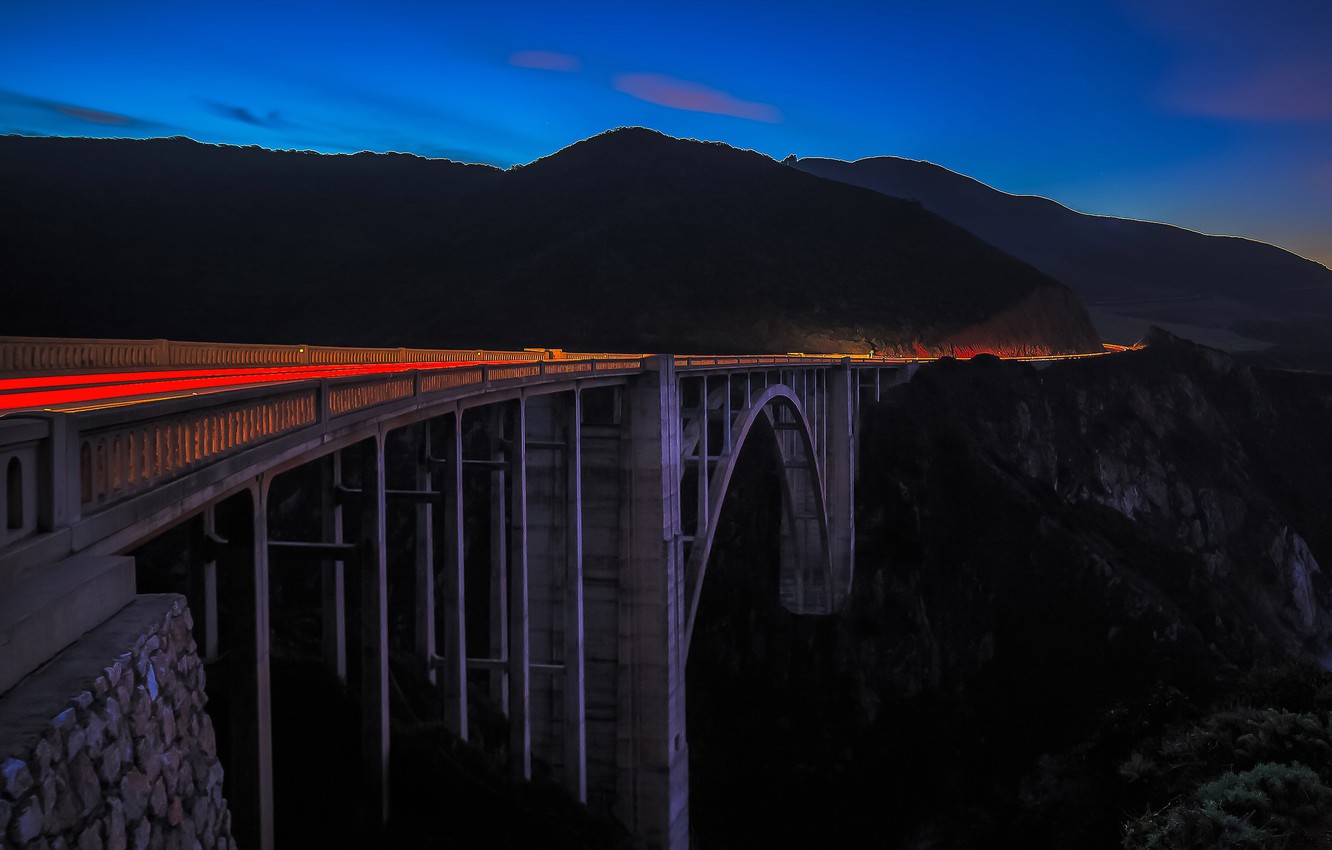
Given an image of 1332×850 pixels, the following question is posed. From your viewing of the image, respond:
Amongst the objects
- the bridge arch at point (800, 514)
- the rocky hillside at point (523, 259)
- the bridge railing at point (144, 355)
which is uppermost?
the rocky hillside at point (523, 259)

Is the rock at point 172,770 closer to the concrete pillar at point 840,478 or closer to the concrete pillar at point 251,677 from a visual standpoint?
the concrete pillar at point 251,677

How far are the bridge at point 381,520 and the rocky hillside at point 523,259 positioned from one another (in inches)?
2948

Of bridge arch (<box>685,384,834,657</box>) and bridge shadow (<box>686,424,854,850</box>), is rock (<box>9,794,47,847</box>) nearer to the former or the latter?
bridge arch (<box>685,384,834,657</box>)

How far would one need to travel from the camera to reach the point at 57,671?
4.14 m

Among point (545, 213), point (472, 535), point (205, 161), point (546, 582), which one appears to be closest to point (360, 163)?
point (205, 161)

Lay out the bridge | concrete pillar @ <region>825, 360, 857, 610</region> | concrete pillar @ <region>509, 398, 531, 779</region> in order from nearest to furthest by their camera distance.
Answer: the bridge < concrete pillar @ <region>509, 398, 531, 779</region> < concrete pillar @ <region>825, 360, 857, 610</region>

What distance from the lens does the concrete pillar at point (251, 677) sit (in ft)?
24.9

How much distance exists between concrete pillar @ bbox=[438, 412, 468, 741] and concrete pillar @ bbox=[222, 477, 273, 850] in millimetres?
5422

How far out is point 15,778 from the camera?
3.29 m

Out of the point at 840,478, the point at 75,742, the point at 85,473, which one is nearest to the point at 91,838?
the point at 75,742

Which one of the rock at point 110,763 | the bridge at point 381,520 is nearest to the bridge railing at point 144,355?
the bridge at point 381,520

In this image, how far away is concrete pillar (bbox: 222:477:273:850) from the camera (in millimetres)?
7578

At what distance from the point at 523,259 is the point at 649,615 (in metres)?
108

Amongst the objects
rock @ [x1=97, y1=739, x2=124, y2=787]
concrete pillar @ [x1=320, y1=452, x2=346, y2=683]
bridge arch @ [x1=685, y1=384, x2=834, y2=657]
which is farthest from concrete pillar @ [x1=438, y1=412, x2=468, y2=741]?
bridge arch @ [x1=685, y1=384, x2=834, y2=657]
